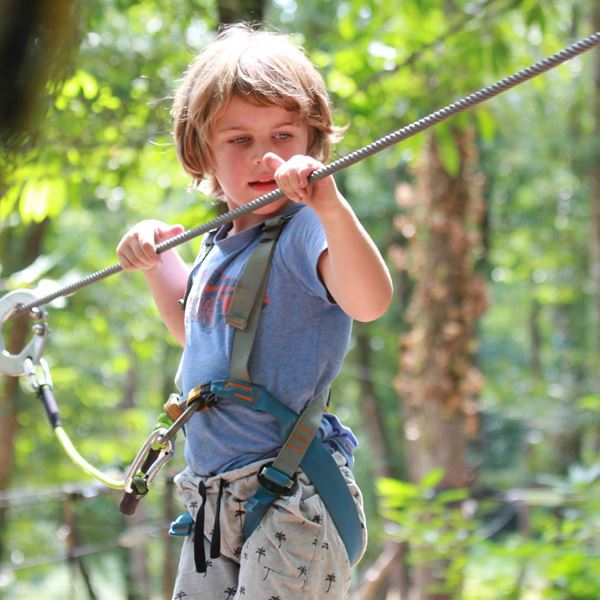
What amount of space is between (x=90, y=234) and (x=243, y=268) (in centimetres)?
929

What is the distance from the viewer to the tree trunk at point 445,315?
675 cm

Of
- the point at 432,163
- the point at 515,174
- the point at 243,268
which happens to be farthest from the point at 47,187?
the point at 515,174

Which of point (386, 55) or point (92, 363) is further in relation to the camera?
point (92, 363)

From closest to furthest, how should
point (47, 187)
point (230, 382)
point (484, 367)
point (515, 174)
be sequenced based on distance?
point (230, 382), point (47, 187), point (515, 174), point (484, 367)

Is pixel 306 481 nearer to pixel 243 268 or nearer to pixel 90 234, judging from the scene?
pixel 243 268

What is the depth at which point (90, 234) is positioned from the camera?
1083 centimetres

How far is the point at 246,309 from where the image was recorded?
1.74 metres

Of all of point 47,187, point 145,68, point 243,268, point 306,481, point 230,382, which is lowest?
point 306,481

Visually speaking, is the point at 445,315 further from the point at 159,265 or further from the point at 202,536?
the point at 202,536

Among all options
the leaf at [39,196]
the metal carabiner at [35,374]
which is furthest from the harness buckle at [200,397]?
the leaf at [39,196]

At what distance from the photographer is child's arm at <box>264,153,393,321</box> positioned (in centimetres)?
151

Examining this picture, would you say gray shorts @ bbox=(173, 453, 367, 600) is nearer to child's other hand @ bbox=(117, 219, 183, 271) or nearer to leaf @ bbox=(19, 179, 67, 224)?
child's other hand @ bbox=(117, 219, 183, 271)

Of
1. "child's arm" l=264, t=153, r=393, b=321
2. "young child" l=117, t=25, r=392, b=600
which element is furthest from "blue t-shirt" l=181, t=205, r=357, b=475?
"child's arm" l=264, t=153, r=393, b=321

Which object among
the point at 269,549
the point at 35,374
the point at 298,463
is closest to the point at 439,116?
the point at 298,463
